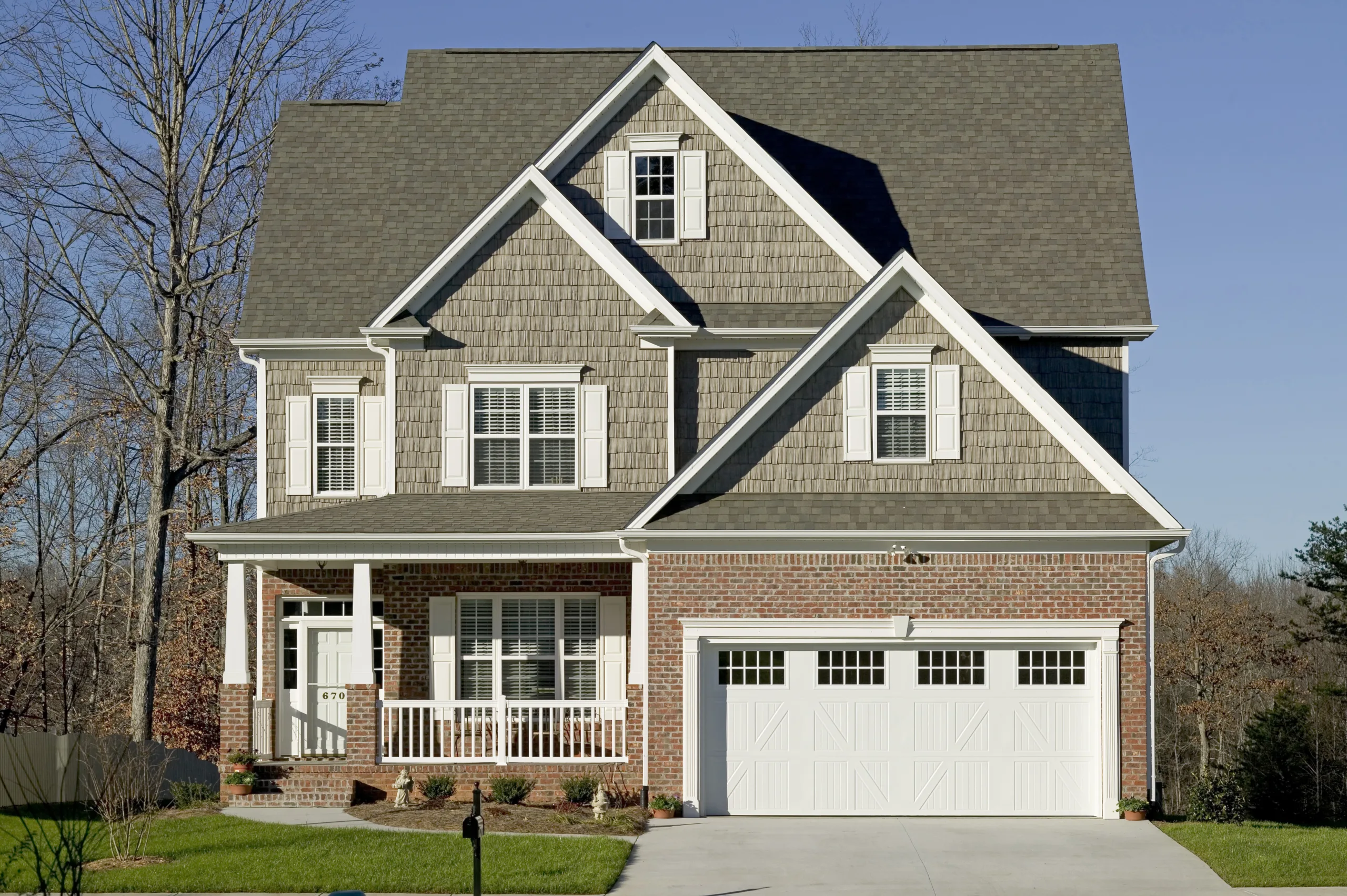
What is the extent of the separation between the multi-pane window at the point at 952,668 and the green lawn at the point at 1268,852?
9.10 ft

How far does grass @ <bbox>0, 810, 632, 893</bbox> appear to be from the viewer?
14969 mm

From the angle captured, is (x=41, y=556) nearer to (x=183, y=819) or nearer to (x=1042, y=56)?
(x=183, y=819)

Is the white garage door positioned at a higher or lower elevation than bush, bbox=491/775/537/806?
higher

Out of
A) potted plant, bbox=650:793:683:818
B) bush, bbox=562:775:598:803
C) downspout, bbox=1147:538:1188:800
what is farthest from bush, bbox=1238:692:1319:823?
bush, bbox=562:775:598:803

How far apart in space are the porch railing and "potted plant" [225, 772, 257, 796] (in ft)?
5.34

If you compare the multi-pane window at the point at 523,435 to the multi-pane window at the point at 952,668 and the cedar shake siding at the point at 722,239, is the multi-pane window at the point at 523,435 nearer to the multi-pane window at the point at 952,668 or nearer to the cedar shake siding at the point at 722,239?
the cedar shake siding at the point at 722,239

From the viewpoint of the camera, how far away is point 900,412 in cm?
1991

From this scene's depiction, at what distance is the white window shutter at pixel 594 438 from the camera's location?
73.5ft

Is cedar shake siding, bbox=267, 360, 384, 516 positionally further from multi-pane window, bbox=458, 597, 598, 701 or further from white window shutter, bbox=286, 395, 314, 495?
multi-pane window, bbox=458, 597, 598, 701

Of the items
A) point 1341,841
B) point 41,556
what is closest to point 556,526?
point 1341,841

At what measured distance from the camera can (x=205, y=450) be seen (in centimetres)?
3100

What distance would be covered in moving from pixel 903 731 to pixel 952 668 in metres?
0.99

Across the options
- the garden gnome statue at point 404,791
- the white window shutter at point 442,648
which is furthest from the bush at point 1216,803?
the white window shutter at point 442,648

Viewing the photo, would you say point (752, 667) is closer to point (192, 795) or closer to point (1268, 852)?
point (1268, 852)
